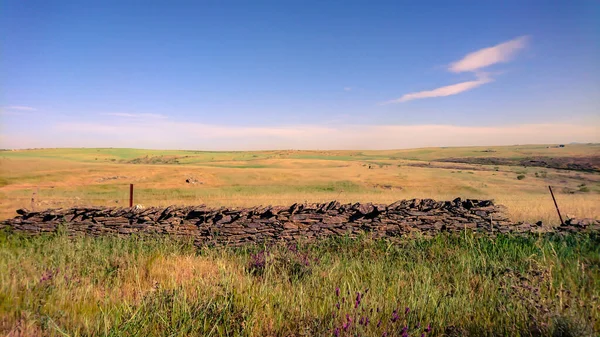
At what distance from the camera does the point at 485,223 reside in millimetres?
10297

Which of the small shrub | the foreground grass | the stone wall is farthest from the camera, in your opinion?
the stone wall

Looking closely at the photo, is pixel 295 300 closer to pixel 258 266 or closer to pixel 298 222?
pixel 258 266

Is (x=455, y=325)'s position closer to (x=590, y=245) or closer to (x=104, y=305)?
(x=104, y=305)

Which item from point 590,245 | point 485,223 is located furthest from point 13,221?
point 590,245

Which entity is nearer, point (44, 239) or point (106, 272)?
point (106, 272)

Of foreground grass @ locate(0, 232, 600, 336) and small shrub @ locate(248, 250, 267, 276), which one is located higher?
foreground grass @ locate(0, 232, 600, 336)

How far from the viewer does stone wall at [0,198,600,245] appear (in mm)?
10078

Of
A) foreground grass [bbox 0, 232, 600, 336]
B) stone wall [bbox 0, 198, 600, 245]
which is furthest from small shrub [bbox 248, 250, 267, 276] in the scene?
stone wall [bbox 0, 198, 600, 245]

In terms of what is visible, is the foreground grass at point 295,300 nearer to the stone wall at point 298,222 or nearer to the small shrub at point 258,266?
the small shrub at point 258,266

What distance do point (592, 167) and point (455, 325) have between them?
7068cm

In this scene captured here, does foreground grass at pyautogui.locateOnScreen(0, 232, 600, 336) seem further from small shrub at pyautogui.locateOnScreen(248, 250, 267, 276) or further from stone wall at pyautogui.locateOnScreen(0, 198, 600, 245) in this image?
stone wall at pyautogui.locateOnScreen(0, 198, 600, 245)

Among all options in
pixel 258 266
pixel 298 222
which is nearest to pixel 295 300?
pixel 258 266

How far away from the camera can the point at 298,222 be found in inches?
406

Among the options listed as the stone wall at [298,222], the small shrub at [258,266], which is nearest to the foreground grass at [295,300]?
the small shrub at [258,266]
